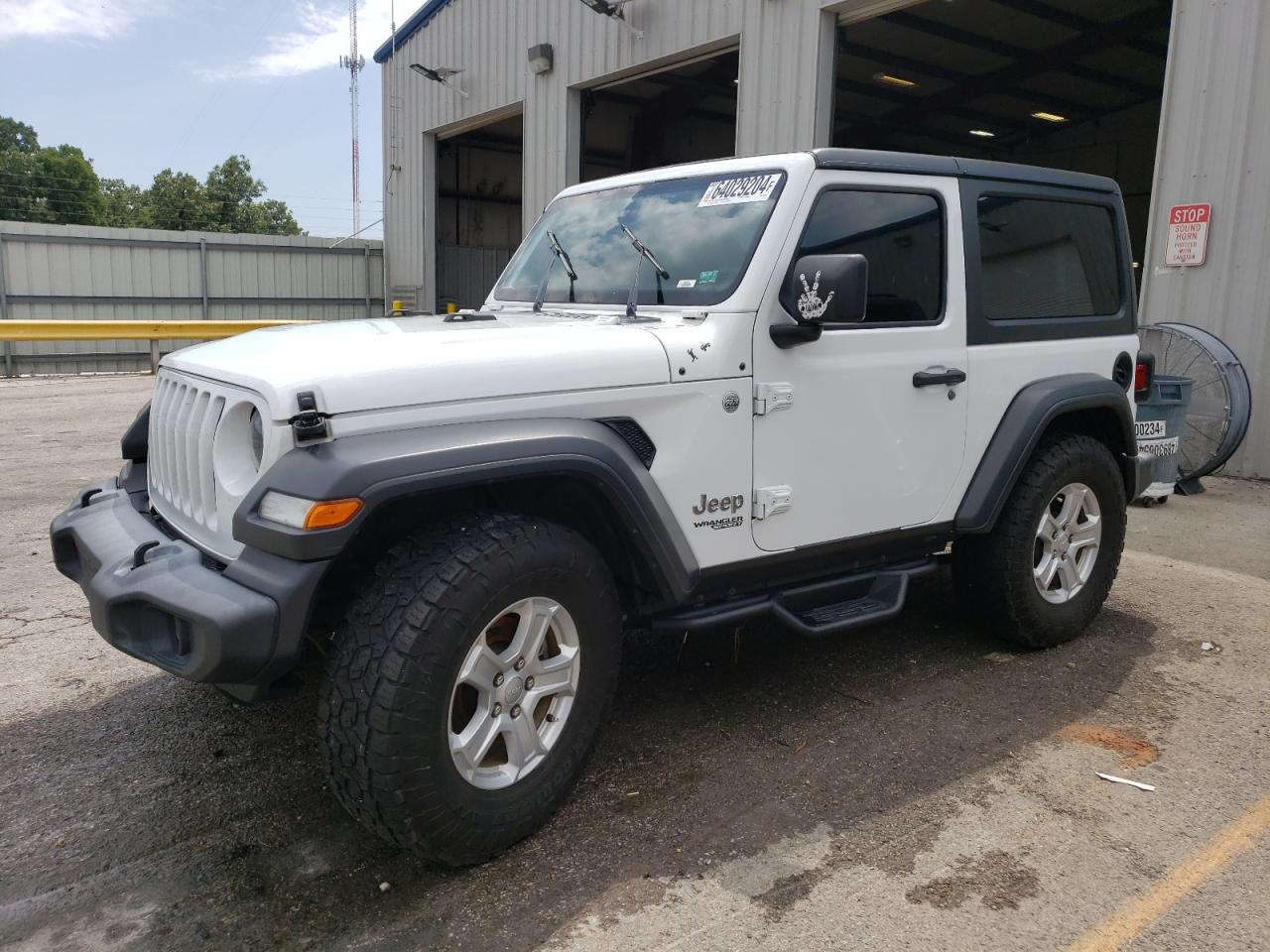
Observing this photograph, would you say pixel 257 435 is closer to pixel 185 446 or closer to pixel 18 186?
pixel 185 446

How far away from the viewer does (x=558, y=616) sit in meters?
2.82

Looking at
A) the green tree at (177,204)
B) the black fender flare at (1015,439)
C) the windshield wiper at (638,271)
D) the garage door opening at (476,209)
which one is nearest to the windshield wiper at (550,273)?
the windshield wiper at (638,271)

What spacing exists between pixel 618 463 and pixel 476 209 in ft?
71.8

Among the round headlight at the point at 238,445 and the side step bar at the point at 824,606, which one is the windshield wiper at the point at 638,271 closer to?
the side step bar at the point at 824,606

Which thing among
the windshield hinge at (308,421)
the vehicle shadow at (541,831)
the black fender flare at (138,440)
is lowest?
the vehicle shadow at (541,831)

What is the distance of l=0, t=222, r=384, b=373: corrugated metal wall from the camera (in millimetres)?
18328

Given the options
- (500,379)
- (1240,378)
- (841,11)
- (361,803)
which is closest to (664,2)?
(841,11)

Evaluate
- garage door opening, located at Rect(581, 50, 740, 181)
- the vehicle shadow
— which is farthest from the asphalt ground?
garage door opening, located at Rect(581, 50, 740, 181)

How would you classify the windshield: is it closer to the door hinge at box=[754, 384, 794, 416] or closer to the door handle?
the door hinge at box=[754, 384, 794, 416]

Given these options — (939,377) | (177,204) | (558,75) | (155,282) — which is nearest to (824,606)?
(939,377)

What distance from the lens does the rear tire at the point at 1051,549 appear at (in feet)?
13.4

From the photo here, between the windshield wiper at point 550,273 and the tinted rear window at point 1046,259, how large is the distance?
159cm

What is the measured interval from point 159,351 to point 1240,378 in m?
16.6

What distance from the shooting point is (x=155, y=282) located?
20.2m
